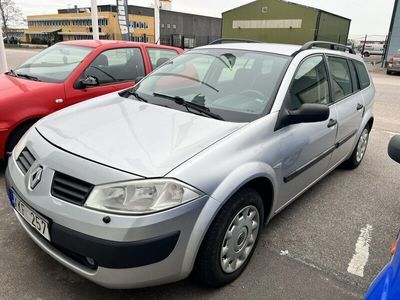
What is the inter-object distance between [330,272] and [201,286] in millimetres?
1003

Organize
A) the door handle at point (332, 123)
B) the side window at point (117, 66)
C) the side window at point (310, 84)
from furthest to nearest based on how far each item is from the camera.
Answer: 1. the side window at point (117, 66)
2. the door handle at point (332, 123)
3. the side window at point (310, 84)

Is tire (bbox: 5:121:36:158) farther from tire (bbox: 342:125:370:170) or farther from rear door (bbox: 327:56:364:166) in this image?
tire (bbox: 342:125:370:170)

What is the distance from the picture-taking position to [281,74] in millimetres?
2854

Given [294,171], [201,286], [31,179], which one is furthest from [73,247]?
[294,171]

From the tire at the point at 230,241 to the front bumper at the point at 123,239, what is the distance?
126 millimetres

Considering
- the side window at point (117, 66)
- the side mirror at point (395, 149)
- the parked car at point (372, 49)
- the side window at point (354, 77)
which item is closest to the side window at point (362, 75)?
the side window at point (354, 77)

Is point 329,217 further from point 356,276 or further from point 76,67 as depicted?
point 76,67

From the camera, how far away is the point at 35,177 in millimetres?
2131

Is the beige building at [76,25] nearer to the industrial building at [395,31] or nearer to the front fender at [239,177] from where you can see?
the industrial building at [395,31]

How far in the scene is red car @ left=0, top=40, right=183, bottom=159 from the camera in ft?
12.5

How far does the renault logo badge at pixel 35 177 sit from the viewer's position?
2102 millimetres

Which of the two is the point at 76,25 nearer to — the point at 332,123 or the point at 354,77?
the point at 354,77

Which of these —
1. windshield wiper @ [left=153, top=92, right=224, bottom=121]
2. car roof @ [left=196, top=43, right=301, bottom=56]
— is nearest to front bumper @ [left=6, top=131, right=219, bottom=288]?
windshield wiper @ [left=153, top=92, right=224, bottom=121]

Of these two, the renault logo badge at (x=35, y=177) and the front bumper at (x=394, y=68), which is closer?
the renault logo badge at (x=35, y=177)
